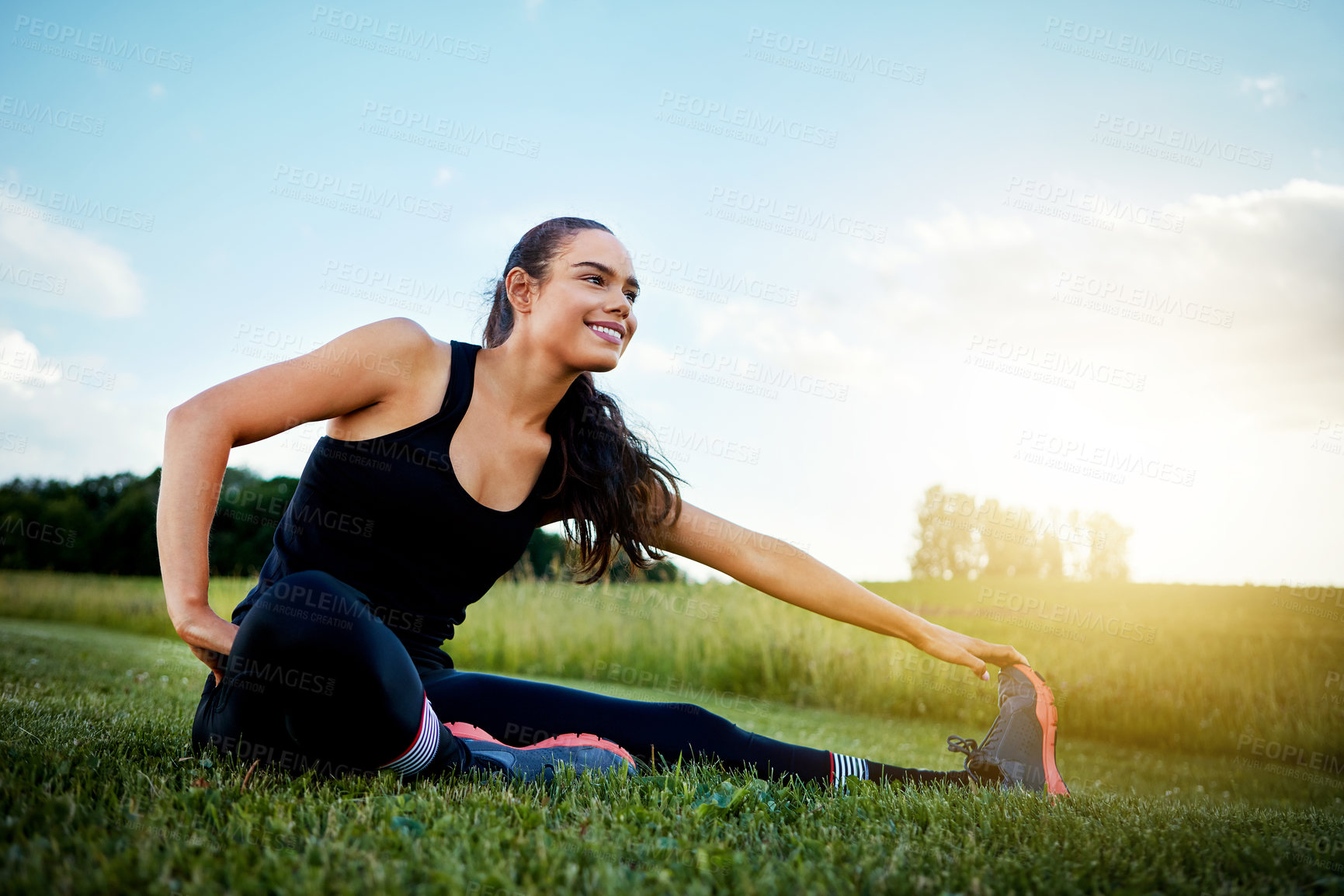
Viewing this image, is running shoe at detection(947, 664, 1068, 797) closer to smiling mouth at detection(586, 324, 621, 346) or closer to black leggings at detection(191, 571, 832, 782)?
black leggings at detection(191, 571, 832, 782)

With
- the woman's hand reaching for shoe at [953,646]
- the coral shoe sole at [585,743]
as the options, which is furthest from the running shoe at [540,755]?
the woman's hand reaching for shoe at [953,646]

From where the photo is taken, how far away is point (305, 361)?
Answer: 2568 mm

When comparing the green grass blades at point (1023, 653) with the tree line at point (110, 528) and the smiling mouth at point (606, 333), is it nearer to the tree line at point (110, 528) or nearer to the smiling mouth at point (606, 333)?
the smiling mouth at point (606, 333)

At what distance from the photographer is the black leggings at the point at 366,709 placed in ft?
6.62

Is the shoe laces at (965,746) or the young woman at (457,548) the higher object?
the young woman at (457,548)

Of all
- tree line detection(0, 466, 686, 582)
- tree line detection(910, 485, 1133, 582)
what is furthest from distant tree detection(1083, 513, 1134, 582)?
tree line detection(0, 466, 686, 582)

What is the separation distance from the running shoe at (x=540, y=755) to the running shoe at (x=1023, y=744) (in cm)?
141

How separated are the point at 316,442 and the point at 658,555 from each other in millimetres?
1405

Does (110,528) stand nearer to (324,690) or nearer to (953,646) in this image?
(324,690)

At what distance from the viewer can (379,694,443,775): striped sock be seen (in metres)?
2.25

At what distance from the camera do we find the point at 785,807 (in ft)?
7.41

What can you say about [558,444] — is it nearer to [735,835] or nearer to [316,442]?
[316,442]

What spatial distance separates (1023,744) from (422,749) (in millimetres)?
2207

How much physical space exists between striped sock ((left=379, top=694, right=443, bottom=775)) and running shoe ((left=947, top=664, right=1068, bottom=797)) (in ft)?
6.57
